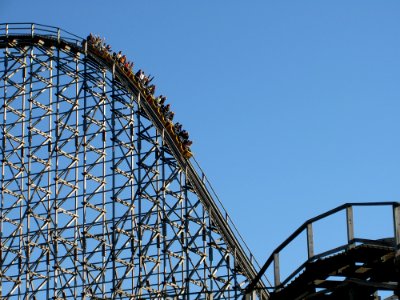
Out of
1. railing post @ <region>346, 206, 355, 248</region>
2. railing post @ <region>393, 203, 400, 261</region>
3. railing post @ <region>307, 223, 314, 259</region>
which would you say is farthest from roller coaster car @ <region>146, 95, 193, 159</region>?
railing post @ <region>393, 203, 400, 261</region>

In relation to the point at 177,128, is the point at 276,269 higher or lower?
lower

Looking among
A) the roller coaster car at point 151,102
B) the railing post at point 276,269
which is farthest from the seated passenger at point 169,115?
the railing post at point 276,269

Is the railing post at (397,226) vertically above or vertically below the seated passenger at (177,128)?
below

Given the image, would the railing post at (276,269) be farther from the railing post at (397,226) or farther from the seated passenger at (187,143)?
the seated passenger at (187,143)

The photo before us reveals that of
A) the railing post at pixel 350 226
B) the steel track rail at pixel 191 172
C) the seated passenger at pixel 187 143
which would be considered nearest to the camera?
the railing post at pixel 350 226

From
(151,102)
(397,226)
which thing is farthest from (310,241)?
(151,102)

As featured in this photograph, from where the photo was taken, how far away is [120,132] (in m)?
25.1

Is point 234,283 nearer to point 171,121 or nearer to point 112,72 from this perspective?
point 171,121

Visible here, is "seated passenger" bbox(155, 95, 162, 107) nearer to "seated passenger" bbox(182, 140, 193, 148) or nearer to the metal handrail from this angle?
"seated passenger" bbox(182, 140, 193, 148)

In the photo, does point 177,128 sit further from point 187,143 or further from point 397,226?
point 397,226

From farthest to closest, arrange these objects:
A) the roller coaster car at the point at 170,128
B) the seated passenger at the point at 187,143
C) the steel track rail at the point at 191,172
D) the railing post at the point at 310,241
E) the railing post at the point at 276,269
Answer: the seated passenger at the point at 187,143
the roller coaster car at the point at 170,128
the steel track rail at the point at 191,172
the railing post at the point at 276,269
the railing post at the point at 310,241

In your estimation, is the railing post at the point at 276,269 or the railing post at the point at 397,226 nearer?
the railing post at the point at 397,226

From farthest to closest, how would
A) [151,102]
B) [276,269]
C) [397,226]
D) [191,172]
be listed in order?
[151,102] → [191,172] → [276,269] → [397,226]

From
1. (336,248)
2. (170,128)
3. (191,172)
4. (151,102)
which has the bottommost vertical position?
(336,248)
